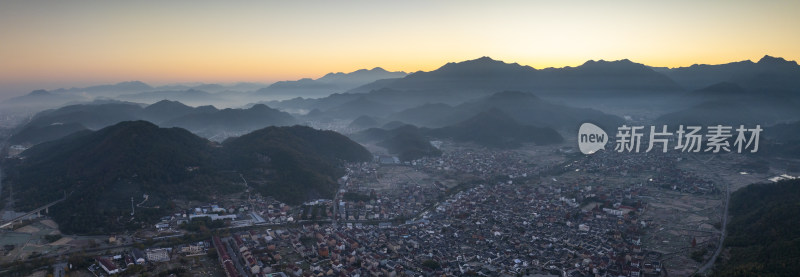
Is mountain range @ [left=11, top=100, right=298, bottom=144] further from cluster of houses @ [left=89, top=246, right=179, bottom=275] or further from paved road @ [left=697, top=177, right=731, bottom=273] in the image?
paved road @ [left=697, top=177, right=731, bottom=273]

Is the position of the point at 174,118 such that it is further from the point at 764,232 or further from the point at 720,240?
the point at 764,232

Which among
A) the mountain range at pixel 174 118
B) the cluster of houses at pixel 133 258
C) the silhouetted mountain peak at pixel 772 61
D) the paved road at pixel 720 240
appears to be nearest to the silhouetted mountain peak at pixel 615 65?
the silhouetted mountain peak at pixel 772 61

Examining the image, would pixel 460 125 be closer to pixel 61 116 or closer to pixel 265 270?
pixel 265 270

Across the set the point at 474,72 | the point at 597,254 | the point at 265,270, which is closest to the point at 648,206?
the point at 597,254

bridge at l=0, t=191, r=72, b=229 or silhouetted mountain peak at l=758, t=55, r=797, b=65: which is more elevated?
silhouetted mountain peak at l=758, t=55, r=797, b=65

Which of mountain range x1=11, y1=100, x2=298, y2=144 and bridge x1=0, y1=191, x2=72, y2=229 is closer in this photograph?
bridge x1=0, y1=191, x2=72, y2=229

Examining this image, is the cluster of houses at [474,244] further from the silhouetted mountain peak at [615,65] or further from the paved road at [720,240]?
the silhouetted mountain peak at [615,65]

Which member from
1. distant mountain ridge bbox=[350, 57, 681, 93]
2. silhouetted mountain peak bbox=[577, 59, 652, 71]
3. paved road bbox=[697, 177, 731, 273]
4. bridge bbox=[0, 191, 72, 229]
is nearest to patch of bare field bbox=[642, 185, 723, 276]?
paved road bbox=[697, 177, 731, 273]

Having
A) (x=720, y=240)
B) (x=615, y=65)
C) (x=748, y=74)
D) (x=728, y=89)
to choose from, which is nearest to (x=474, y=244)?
(x=720, y=240)
